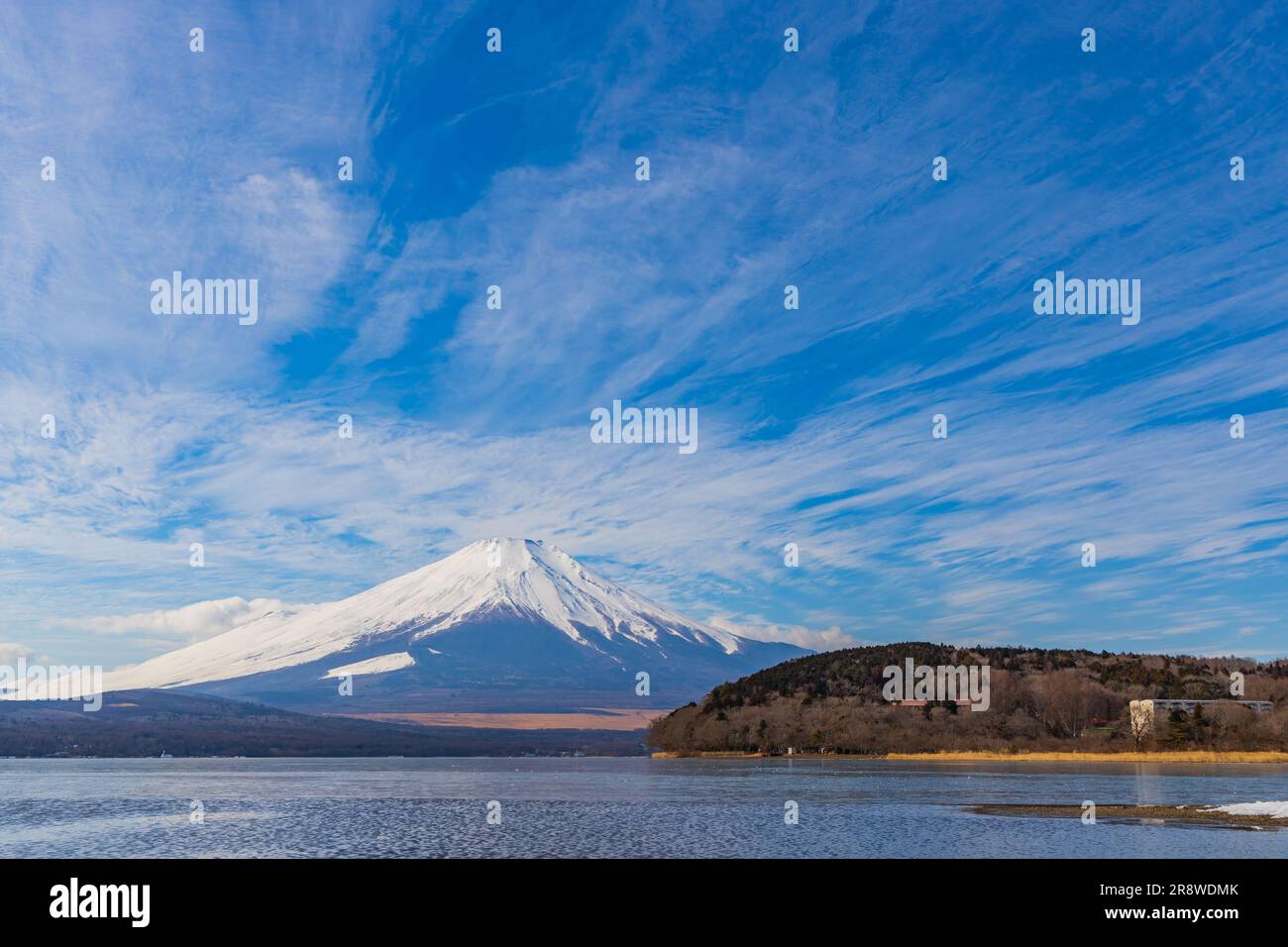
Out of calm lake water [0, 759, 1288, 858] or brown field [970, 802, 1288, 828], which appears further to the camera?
brown field [970, 802, 1288, 828]

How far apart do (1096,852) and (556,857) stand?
26821 millimetres

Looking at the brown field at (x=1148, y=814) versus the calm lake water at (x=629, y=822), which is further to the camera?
the brown field at (x=1148, y=814)

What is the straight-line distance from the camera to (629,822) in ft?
259

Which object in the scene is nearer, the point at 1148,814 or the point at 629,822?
the point at 1148,814

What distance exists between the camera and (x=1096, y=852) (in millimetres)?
55969

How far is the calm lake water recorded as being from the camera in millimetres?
60625

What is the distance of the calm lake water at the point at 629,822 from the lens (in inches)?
2387
